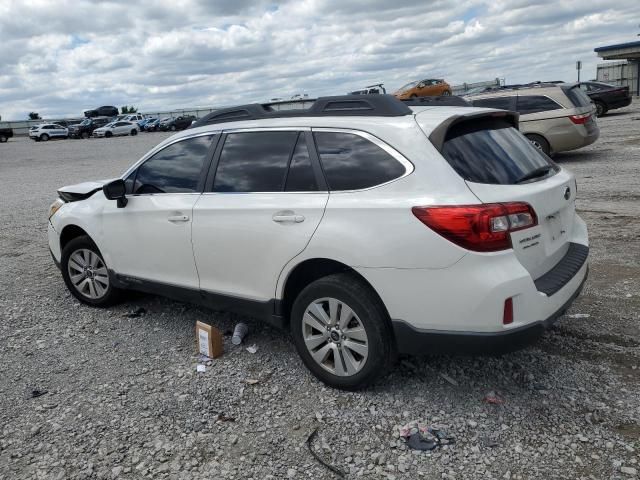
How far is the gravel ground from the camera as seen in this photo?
307 cm

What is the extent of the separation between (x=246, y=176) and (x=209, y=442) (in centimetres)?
182

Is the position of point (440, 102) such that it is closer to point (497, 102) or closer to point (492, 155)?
point (492, 155)

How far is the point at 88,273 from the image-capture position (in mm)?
5520

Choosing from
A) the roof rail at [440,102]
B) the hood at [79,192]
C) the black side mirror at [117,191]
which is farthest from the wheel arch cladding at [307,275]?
the hood at [79,192]

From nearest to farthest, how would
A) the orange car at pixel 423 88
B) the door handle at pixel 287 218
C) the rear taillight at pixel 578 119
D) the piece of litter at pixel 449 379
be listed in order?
1. the door handle at pixel 287 218
2. the piece of litter at pixel 449 379
3. the rear taillight at pixel 578 119
4. the orange car at pixel 423 88

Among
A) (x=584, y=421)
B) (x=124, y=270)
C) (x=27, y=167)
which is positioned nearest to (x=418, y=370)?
(x=584, y=421)

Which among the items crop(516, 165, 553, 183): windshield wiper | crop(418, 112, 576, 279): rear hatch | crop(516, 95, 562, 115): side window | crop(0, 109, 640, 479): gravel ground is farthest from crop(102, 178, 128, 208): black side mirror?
crop(516, 95, 562, 115): side window

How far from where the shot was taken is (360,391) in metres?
Answer: 3.70

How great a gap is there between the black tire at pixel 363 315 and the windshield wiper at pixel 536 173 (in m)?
1.15

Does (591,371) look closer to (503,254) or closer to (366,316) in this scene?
(503,254)

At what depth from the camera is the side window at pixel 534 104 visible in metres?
12.6

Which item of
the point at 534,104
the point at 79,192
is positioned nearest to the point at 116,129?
the point at 534,104

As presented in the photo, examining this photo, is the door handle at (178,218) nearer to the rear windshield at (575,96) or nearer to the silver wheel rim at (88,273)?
the silver wheel rim at (88,273)

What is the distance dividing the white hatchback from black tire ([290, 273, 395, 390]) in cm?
4727
